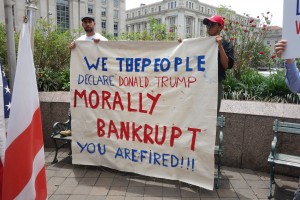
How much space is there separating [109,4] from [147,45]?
3075 inches

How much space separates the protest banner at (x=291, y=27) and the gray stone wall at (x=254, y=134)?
2.14 metres

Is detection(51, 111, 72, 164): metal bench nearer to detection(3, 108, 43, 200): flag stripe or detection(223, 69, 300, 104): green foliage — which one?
detection(3, 108, 43, 200): flag stripe

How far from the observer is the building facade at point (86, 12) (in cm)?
6197

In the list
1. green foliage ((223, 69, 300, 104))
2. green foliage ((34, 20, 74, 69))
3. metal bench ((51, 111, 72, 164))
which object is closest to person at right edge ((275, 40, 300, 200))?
green foliage ((223, 69, 300, 104))

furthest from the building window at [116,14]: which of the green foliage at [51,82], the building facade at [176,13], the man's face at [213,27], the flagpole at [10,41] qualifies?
the man's face at [213,27]

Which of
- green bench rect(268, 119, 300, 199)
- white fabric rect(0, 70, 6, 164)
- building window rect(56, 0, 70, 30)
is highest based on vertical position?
building window rect(56, 0, 70, 30)

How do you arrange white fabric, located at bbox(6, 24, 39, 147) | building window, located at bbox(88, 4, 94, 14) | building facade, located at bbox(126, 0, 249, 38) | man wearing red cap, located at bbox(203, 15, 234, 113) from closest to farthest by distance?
1. white fabric, located at bbox(6, 24, 39, 147)
2. man wearing red cap, located at bbox(203, 15, 234, 113)
3. building window, located at bbox(88, 4, 94, 14)
4. building facade, located at bbox(126, 0, 249, 38)

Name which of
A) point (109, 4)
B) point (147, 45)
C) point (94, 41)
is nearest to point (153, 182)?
point (147, 45)

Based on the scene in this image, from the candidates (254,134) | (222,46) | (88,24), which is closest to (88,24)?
(88,24)

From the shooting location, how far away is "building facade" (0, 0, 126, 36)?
203 feet

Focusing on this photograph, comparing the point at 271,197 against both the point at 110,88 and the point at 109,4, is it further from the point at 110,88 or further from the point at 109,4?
the point at 109,4

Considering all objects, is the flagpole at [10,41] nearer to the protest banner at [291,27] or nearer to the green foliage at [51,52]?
the green foliage at [51,52]

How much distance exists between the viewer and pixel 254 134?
426 cm

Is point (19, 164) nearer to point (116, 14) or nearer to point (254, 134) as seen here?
point (254, 134)
